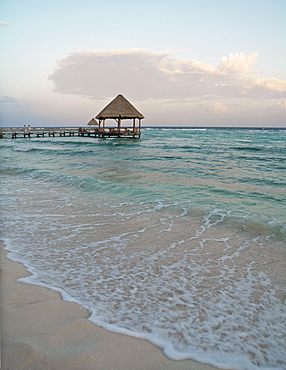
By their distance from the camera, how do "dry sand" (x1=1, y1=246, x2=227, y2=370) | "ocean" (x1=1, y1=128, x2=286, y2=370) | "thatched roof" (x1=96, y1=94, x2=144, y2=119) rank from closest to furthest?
1. "dry sand" (x1=1, y1=246, x2=227, y2=370)
2. "ocean" (x1=1, y1=128, x2=286, y2=370)
3. "thatched roof" (x1=96, y1=94, x2=144, y2=119)

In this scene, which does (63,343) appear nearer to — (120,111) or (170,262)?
(170,262)

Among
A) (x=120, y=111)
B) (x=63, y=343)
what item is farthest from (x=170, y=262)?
(x=120, y=111)

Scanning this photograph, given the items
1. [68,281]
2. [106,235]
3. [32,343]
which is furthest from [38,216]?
[32,343]

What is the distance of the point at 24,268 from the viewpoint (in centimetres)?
317

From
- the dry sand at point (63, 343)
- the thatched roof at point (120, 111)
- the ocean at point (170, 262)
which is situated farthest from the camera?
the thatched roof at point (120, 111)

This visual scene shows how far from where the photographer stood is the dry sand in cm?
176

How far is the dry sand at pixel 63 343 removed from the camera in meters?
1.76

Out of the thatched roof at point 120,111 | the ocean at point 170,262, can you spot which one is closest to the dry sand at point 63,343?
the ocean at point 170,262

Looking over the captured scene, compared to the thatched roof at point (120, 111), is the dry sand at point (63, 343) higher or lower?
lower

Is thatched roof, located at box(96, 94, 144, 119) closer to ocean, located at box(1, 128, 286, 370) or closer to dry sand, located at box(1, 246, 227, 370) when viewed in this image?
ocean, located at box(1, 128, 286, 370)

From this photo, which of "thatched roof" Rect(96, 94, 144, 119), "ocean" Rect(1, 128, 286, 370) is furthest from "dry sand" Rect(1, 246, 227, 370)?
"thatched roof" Rect(96, 94, 144, 119)

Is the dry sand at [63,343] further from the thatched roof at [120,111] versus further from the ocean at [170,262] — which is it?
the thatched roof at [120,111]

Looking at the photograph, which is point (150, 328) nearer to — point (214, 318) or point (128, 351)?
point (128, 351)

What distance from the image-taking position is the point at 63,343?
76.1 inches
